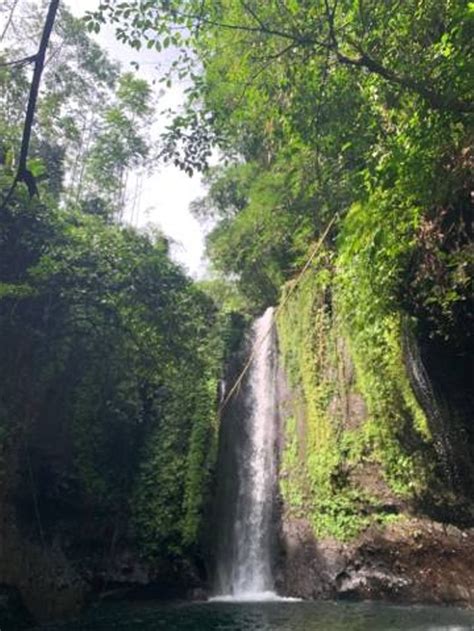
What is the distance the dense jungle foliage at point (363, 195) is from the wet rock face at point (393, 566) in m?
0.35

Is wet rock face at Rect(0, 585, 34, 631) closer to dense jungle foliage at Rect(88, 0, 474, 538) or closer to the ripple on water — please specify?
the ripple on water

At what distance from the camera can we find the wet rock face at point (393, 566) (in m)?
8.04

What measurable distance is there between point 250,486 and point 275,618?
3922mm

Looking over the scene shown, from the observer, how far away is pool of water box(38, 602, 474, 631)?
6.71m

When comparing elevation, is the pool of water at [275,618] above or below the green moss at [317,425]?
below

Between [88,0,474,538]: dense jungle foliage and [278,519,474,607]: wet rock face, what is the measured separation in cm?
35

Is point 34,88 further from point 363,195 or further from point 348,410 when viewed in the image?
point 348,410

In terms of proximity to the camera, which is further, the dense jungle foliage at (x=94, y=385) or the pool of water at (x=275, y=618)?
the dense jungle foliage at (x=94, y=385)

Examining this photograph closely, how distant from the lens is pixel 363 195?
15.1 feet

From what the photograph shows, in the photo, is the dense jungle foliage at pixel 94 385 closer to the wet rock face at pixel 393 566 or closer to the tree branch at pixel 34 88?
the wet rock face at pixel 393 566

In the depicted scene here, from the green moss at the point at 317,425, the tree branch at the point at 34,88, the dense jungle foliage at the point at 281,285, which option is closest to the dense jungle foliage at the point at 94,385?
the dense jungle foliage at the point at 281,285

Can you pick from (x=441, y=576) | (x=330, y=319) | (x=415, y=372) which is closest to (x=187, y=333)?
(x=330, y=319)

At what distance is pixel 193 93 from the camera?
516 cm

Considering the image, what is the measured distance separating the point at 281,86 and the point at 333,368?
6.85 metres
